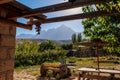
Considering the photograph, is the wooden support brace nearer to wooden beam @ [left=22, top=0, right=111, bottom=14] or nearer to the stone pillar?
wooden beam @ [left=22, top=0, right=111, bottom=14]

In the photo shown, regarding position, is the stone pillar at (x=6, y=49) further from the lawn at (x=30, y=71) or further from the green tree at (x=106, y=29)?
the lawn at (x=30, y=71)

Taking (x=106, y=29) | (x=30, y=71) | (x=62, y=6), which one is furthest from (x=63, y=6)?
(x=30, y=71)

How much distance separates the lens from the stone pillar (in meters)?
3.95

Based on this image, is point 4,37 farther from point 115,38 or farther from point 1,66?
point 115,38

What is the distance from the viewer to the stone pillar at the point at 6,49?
3947 millimetres

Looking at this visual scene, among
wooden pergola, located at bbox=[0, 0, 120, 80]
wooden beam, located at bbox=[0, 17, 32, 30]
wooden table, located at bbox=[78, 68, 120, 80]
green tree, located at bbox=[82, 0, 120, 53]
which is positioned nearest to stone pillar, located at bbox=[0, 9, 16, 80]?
wooden pergola, located at bbox=[0, 0, 120, 80]

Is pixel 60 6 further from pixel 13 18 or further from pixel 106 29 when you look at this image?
pixel 106 29

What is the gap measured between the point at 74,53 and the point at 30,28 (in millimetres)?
31607

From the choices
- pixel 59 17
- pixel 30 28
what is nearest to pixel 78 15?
pixel 59 17

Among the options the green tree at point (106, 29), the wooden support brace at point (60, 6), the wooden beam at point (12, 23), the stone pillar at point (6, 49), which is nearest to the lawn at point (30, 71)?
the green tree at point (106, 29)

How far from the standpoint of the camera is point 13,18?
3.81 metres

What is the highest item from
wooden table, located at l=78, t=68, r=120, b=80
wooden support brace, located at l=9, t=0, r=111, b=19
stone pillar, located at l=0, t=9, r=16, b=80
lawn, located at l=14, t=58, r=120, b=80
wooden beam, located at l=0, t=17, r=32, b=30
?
wooden support brace, located at l=9, t=0, r=111, b=19

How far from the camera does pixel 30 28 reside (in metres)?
4.22

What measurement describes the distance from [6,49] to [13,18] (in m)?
0.73
